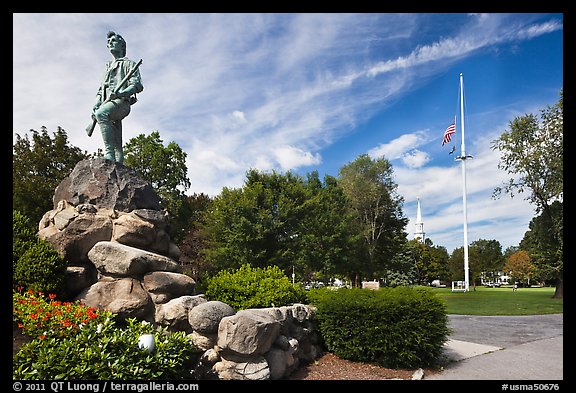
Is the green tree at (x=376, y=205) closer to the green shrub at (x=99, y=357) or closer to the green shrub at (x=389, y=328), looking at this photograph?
the green shrub at (x=389, y=328)

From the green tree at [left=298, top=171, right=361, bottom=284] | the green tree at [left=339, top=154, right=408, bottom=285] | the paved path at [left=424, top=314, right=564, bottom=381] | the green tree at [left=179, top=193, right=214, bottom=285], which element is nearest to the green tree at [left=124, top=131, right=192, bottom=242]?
the green tree at [left=179, top=193, right=214, bottom=285]

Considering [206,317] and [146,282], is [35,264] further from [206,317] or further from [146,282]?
[206,317]

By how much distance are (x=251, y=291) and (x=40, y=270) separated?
400cm

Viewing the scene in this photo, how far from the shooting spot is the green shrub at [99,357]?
4.21 metres

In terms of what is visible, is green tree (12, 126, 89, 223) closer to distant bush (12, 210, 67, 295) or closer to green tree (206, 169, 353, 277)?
green tree (206, 169, 353, 277)

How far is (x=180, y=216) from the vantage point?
24188 mm

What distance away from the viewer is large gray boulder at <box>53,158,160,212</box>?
7945 mm

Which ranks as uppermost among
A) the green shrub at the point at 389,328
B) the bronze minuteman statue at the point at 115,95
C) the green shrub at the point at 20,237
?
the bronze minuteman statue at the point at 115,95

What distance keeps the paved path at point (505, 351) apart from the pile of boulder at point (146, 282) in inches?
113

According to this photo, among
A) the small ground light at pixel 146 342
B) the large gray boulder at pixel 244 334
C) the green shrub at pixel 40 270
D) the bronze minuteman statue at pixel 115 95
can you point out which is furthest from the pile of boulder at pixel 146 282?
the small ground light at pixel 146 342

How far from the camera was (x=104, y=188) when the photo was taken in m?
8.02
